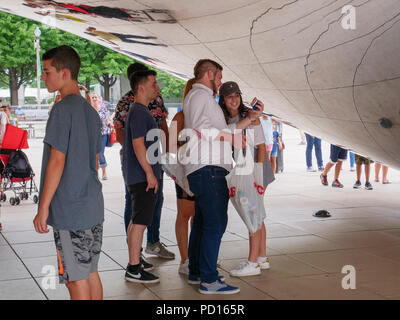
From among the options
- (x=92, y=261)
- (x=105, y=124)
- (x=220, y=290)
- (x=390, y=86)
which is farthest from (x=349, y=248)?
(x=105, y=124)

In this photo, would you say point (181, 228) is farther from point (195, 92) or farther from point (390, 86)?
point (390, 86)

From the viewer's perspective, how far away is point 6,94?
2349 inches

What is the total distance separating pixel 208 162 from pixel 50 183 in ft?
5.34

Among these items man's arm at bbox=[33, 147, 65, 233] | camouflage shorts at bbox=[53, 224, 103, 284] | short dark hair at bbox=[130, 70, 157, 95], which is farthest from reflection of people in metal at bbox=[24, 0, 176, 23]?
camouflage shorts at bbox=[53, 224, 103, 284]

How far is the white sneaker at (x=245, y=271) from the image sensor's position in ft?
18.7

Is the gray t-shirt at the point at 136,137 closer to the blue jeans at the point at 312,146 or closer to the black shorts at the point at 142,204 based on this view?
the black shorts at the point at 142,204

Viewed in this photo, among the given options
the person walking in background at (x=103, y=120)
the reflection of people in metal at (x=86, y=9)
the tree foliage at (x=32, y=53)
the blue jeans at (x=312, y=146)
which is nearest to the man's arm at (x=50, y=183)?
the reflection of people in metal at (x=86, y=9)

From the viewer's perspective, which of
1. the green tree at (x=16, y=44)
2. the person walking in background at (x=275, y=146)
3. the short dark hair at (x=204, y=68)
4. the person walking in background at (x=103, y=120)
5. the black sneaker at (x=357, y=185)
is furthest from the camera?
the green tree at (x=16, y=44)

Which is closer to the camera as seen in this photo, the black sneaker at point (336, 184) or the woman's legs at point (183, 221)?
the woman's legs at point (183, 221)

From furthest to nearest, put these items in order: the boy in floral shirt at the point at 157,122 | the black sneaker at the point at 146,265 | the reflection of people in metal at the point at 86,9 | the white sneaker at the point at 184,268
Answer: the reflection of people in metal at the point at 86,9 < the boy in floral shirt at the point at 157,122 < the black sneaker at the point at 146,265 < the white sneaker at the point at 184,268

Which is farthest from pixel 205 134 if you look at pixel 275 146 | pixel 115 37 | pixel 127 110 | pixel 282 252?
pixel 275 146

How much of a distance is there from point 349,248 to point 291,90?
7.33ft
